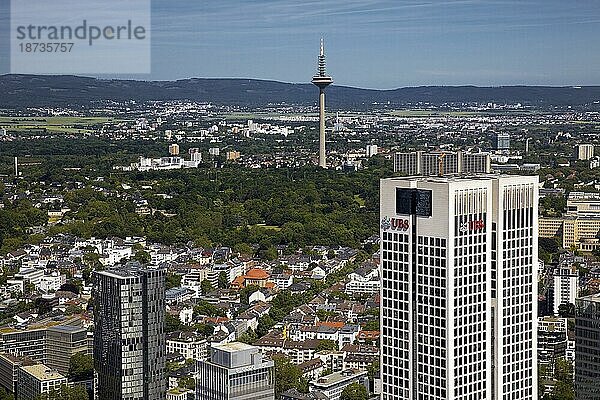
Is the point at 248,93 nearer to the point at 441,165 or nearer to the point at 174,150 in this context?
the point at 174,150

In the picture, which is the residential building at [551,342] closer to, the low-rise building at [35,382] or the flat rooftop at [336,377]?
the flat rooftop at [336,377]

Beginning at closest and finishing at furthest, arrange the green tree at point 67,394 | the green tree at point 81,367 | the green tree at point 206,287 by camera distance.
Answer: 1. the green tree at point 67,394
2. the green tree at point 81,367
3. the green tree at point 206,287

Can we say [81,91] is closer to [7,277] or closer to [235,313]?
[7,277]

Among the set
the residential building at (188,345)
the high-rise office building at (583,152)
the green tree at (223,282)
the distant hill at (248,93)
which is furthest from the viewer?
the high-rise office building at (583,152)

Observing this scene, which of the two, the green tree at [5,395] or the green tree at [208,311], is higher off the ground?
the green tree at [208,311]

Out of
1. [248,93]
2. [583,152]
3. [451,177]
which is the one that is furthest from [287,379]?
[248,93]

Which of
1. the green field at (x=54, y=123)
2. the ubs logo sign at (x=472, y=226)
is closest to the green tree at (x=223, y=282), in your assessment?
the ubs logo sign at (x=472, y=226)

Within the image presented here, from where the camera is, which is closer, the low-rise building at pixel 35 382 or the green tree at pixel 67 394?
the green tree at pixel 67 394
